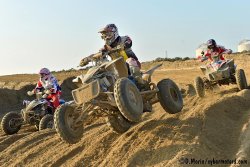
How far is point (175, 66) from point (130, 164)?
2635 cm

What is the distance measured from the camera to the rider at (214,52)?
13117mm

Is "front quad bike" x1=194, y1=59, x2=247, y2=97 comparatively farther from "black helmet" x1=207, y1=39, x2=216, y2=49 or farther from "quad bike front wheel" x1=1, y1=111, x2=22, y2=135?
"quad bike front wheel" x1=1, y1=111, x2=22, y2=135

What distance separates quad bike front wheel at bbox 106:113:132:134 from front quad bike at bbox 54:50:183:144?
0.54ft

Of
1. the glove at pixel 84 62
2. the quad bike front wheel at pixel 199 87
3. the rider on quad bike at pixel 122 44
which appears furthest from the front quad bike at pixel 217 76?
the glove at pixel 84 62

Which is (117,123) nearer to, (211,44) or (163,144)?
(163,144)

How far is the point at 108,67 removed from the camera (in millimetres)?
7492

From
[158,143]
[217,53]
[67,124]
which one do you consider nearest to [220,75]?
[217,53]

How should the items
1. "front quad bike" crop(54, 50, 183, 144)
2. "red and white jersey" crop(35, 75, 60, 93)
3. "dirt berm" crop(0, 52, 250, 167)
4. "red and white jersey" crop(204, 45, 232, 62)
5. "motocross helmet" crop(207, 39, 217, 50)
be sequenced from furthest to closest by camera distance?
"motocross helmet" crop(207, 39, 217, 50) → "red and white jersey" crop(204, 45, 232, 62) → "red and white jersey" crop(35, 75, 60, 93) → "front quad bike" crop(54, 50, 183, 144) → "dirt berm" crop(0, 52, 250, 167)

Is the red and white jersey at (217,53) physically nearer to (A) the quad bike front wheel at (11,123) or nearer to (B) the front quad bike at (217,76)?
(B) the front quad bike at (217,76)

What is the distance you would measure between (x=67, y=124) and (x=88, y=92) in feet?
2.00

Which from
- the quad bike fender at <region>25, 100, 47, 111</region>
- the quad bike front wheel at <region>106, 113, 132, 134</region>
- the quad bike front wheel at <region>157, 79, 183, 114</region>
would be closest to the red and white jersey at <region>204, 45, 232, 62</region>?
the quad bike fender at <region>25, 100, 47, 111</region>

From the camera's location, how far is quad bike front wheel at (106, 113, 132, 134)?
27.0 feet

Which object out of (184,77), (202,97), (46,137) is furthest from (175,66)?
(46,137)

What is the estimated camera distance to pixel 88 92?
7.04 metres
